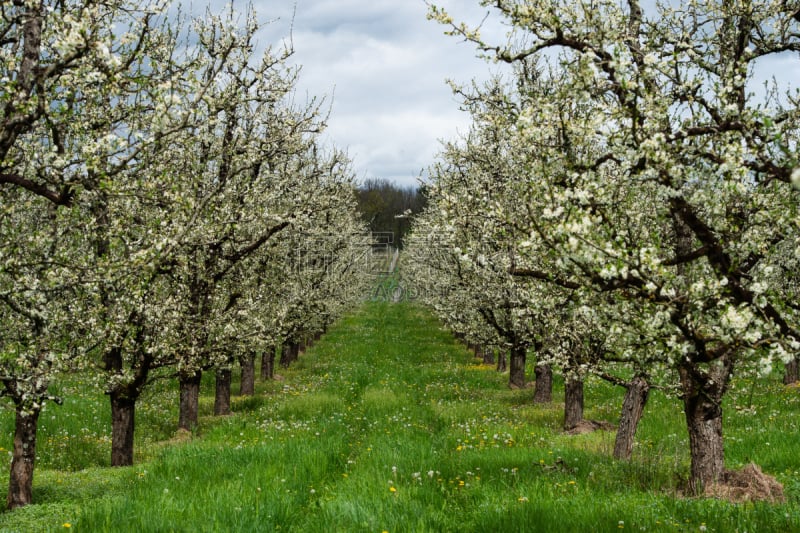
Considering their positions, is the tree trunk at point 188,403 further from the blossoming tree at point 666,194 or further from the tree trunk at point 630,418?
the blossoming tree at point 666,194

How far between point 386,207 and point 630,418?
11526 cm

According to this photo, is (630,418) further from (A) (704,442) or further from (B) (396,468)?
(B) (396,468)

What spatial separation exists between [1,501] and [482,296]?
12.5m

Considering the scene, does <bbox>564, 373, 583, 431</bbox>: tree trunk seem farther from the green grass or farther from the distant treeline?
the distant treeline

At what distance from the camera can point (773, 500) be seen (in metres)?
8.03

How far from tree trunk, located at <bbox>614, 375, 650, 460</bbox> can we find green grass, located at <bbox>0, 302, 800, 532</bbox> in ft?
1.16

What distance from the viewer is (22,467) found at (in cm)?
978

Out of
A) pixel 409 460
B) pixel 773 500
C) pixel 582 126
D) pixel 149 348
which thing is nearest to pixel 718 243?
pixel 582 126

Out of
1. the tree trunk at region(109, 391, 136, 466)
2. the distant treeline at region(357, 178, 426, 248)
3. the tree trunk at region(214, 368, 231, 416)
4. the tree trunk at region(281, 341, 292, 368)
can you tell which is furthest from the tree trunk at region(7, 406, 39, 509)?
the distant treeline at region(357, 178, 426, 248)

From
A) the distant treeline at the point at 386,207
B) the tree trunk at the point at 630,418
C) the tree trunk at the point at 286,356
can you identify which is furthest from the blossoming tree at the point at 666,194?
the distant treeline at the point at 386,207

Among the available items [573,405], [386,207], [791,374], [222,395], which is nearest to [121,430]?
[222,395]

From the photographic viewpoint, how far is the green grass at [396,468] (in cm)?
713

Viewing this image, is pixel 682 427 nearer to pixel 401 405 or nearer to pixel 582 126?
pixel 401 405

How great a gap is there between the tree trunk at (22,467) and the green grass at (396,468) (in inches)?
12.1
